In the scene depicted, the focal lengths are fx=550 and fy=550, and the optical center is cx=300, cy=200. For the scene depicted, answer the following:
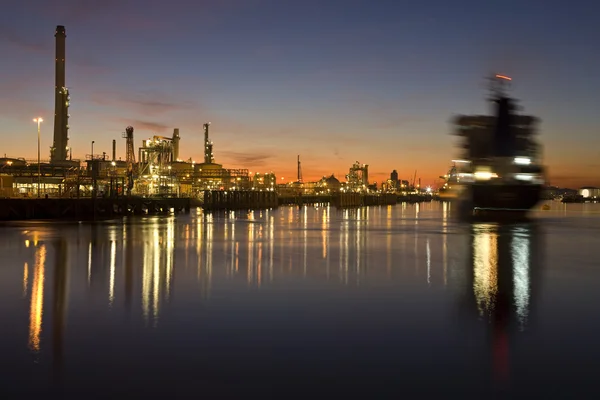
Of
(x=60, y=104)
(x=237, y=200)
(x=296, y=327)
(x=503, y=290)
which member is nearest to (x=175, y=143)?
(x=60, y=104)

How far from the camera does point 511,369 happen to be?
1014 cm

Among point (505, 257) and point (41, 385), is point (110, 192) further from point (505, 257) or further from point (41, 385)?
point (41, 385)

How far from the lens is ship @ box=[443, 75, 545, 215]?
75.1m

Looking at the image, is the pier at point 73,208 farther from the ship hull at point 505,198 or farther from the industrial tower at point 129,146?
the ship hull at point 505,198

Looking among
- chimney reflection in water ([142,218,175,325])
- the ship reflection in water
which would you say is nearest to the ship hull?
the ship reflection in water

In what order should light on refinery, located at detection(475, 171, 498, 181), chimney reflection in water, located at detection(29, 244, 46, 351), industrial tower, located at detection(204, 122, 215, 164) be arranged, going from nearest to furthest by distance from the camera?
chimney reflection in water, located at detection(29, 244, 46, 351), light on refinery, located at detection(475, 171, 498, 181), industrial tower, located at detection(204, 122, 215, 164)

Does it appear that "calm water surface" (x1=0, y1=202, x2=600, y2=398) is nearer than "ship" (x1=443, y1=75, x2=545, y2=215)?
Yes

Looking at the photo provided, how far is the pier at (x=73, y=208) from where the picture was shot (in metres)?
61.0

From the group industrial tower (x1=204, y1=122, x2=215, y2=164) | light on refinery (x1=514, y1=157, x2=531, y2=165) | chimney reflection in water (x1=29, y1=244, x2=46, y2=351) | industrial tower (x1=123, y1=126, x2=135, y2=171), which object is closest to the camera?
chimney reflection in water (x1=29, y1=244, x2=46, y2=351)

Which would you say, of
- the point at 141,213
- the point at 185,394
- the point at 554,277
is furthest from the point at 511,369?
the point at 141,213

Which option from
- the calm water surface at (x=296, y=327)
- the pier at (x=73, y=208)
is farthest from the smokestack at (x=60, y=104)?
the calm water surface at (x=296, y=327)

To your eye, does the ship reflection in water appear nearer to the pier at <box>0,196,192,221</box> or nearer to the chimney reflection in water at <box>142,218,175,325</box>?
the chimney reflection in water at <box>142,218,175,325</box>

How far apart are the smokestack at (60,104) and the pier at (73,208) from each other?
46.7 m

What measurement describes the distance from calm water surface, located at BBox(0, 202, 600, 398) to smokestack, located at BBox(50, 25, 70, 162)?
102206 millimetres
